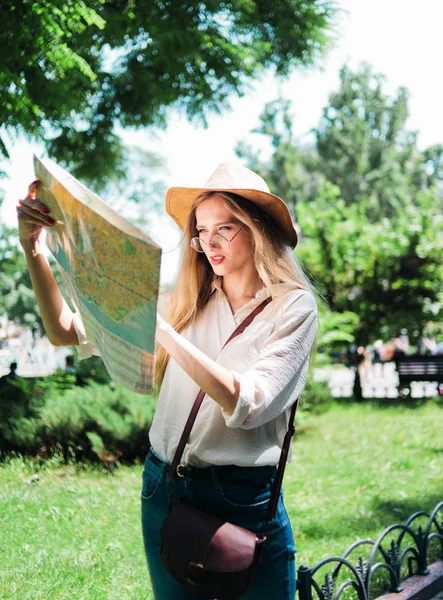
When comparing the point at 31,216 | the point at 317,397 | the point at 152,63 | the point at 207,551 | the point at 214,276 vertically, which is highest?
the point at 152,63

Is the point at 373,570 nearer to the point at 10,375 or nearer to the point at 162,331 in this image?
the point at 162,331

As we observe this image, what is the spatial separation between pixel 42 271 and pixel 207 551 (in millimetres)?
916

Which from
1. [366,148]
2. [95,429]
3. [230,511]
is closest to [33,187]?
[230,511]

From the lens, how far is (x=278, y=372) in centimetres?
166

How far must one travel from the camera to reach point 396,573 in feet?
12.1

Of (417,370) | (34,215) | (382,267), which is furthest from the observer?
(382,267)

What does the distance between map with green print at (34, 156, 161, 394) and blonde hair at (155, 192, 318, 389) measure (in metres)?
0.36

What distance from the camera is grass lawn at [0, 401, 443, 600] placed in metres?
3.48

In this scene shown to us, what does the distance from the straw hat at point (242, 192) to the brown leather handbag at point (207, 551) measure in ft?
2.03

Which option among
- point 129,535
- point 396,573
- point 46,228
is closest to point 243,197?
point 46,228

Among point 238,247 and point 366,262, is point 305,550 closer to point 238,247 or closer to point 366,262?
point 238,247

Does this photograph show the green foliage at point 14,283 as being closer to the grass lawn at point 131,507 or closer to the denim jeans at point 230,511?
the grass lawn at point 131,507

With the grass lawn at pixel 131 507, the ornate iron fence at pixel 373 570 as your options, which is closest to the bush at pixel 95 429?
the grass lawn at pixel 131 507

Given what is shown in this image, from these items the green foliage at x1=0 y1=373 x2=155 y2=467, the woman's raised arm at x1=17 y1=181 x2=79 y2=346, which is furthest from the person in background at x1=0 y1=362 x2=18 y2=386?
the woman's raised arm at x1=17 y1=181 x2=79 y2=346
